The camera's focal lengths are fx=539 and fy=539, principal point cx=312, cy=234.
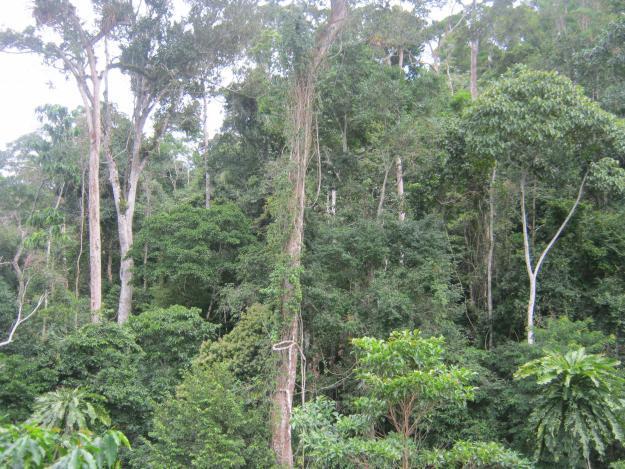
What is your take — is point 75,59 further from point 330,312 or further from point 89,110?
point 330,312

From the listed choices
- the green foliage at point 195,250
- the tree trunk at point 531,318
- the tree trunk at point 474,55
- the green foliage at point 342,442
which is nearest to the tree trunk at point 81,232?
the green foliage at point 195,250

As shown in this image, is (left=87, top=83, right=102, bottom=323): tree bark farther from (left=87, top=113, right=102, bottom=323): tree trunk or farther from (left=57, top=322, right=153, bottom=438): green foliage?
(left=57, top=322, right=153, bottom=438): green foliage

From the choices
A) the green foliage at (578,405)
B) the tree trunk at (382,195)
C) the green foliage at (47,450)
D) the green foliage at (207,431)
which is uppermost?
the tree trunk at (382,195)

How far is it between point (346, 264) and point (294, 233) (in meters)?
1.73

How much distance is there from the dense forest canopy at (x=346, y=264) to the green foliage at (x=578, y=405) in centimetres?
4

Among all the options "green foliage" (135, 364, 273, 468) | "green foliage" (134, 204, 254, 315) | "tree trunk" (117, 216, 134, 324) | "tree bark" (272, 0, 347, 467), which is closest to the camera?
"green foliage" (135, 364, 273, 468)

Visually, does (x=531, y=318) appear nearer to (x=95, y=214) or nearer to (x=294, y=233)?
(x=294, y=233)

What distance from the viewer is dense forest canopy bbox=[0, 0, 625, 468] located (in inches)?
364

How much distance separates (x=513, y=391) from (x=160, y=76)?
49.2 ft

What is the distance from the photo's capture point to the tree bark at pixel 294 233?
1160 centimetres

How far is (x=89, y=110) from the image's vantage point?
1725 cm

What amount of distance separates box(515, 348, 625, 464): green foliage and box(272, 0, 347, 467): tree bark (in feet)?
16.9

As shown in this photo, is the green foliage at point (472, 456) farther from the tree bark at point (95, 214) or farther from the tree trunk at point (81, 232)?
the tree trunk at point (81, 232)

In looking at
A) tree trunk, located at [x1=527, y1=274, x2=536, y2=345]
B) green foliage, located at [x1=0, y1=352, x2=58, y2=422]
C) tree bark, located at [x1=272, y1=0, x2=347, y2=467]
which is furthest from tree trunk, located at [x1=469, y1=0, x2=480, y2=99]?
green foliage, located at [x1=0, y1=352, x2=58, y2=422]
